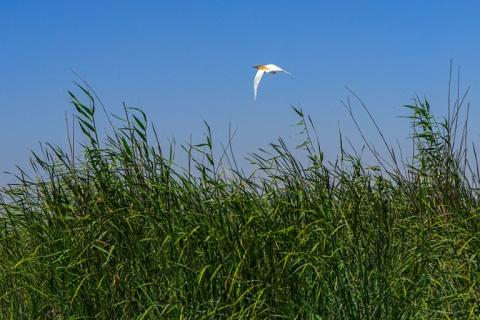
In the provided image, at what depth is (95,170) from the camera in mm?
5984

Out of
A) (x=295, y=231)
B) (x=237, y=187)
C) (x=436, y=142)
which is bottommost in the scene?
(x=295, y=231)

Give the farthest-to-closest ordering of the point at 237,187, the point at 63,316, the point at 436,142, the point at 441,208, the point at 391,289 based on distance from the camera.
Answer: the point at 436,142
the point at 441,208
the point at 237,187
the point at 63,316
the point at 391,289

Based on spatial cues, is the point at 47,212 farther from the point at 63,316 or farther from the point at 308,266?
the point at 308,266

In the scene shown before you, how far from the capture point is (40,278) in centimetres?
579

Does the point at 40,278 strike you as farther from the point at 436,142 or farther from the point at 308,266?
the point at 436,142

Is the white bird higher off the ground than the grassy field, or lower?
higher

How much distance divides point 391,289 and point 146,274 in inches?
61.8

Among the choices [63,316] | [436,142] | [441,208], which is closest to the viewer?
[63,316]

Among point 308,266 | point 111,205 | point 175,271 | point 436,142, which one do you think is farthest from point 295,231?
point 436,142

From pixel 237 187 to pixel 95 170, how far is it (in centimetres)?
106

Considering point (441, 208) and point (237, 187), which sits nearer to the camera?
point (237, 187)

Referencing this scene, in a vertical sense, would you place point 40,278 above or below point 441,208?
below

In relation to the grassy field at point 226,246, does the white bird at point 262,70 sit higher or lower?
higher

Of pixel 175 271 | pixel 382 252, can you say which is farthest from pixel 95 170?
pixel 382 252
